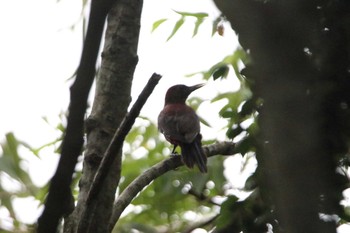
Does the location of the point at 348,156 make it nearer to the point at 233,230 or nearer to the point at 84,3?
the point at 233,230

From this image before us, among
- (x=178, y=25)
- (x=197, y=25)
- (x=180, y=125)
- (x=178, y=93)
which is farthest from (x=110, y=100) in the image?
(x=178, y=93)

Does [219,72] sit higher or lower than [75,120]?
lower

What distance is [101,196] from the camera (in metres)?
2.80

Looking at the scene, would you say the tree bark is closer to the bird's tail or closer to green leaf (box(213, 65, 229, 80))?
green leaf (box(213, 65, 229, 80))

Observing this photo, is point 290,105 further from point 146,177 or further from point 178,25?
point 178,25

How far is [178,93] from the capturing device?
7883 millimetres

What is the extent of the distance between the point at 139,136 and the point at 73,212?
8.97 feet

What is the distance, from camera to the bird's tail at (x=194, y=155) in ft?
13.9

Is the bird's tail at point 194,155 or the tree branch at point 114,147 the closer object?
the tree branch at point 114,147

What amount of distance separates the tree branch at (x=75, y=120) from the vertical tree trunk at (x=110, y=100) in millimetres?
1628

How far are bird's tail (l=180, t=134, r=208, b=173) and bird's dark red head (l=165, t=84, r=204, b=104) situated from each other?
189 cm

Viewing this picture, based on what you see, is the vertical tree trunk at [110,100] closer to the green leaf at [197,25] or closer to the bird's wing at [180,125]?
the green leaf at [197,25]

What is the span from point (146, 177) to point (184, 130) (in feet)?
9.59

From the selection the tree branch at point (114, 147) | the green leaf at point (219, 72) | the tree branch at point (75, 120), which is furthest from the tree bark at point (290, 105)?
Result: the green leaf at point (219, 72)
